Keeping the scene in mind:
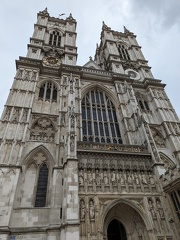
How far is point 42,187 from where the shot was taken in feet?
38.5

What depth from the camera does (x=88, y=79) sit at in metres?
20.1

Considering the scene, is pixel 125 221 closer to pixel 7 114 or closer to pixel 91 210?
pixel 91 210

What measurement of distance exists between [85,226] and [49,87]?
13378 millimetres

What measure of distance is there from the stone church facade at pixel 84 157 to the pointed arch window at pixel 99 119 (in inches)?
3.8

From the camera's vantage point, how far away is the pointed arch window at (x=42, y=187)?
36.4 feet

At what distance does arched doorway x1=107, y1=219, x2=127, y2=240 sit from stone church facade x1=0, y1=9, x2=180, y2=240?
0.05 meters

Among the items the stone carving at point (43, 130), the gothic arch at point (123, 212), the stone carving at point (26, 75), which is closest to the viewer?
the gothic arch at point (123, 212)

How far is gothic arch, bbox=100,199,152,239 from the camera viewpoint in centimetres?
980

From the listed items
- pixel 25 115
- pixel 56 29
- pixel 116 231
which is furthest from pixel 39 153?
pixel 56 29

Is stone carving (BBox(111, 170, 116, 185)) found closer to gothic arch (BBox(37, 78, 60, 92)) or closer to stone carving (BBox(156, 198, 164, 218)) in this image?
stone carving (BBox(156, 198, 164, 218))

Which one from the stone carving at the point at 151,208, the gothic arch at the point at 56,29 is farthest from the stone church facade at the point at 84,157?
the gothic arch at the point at 56,29

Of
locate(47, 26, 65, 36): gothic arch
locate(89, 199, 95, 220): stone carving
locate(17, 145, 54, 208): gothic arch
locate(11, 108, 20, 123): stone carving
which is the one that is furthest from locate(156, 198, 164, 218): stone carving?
locate(47, 26, 65, 36): gothic arch

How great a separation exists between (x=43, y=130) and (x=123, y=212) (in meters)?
8.46

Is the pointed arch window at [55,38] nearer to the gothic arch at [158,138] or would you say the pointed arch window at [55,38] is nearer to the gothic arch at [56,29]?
the gothic arch at [56,29]
